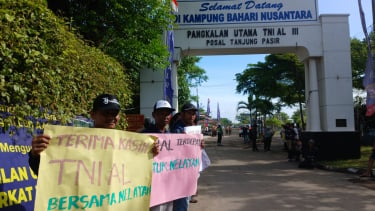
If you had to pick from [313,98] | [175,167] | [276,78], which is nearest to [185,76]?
[276,78]

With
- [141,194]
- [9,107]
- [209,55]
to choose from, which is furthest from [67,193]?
[209,55]

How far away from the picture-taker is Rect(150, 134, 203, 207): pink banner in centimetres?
378

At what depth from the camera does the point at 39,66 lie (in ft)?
11.5

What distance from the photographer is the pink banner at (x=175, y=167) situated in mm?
3779

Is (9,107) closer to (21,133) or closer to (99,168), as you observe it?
(21,133)

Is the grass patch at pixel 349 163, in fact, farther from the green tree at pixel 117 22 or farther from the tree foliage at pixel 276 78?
the tree foliage at pixel 276 78

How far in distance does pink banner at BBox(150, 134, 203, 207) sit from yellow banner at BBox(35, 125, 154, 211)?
0.55 m

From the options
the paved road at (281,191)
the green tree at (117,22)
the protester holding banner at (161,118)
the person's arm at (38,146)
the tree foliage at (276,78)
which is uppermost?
the tree foliage at (276,78)

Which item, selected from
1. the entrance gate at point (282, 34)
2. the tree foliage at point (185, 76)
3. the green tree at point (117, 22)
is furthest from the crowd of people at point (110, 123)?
the tree foliage at point (185, 76)

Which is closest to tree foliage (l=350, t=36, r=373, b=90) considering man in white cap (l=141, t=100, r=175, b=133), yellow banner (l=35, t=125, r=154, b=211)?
man in white cap (l=141, t=100, r=175, b=133)

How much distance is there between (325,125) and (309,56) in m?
2.75

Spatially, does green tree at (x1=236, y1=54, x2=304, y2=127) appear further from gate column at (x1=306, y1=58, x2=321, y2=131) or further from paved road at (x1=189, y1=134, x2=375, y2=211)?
paved road at (x1=189, y1=134, x2=375, y2=211)

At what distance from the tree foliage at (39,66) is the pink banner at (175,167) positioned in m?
1.22

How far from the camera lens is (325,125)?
47.6ft
